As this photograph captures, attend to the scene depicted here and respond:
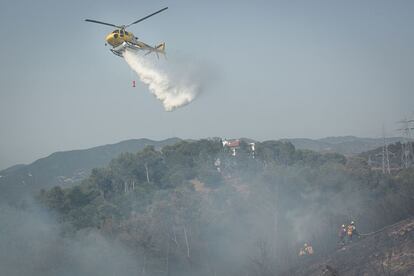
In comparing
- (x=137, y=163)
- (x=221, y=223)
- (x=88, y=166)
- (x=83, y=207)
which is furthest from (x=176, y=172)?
(x=88, y=166)

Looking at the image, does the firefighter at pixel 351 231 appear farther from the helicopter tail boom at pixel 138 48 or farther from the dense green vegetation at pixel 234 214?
the helicopter tail boom at pixel 138 48

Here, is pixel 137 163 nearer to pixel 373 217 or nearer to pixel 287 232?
pixel 287 232

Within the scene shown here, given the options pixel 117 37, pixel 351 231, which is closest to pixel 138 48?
pixel 117 37

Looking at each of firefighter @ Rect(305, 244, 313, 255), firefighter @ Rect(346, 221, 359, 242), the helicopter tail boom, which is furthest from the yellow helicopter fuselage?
firefighter @ Rect(305, 244, 313, 255)

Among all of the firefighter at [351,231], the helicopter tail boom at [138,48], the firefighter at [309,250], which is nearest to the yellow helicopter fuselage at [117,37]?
the helicopter tail boom at [138,48]

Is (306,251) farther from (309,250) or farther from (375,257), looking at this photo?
(375,257)

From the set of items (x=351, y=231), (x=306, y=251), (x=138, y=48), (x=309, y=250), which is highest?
(x=138, y=48)

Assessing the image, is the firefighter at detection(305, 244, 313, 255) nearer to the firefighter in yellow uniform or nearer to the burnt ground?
the firefighter in yellow uniform
